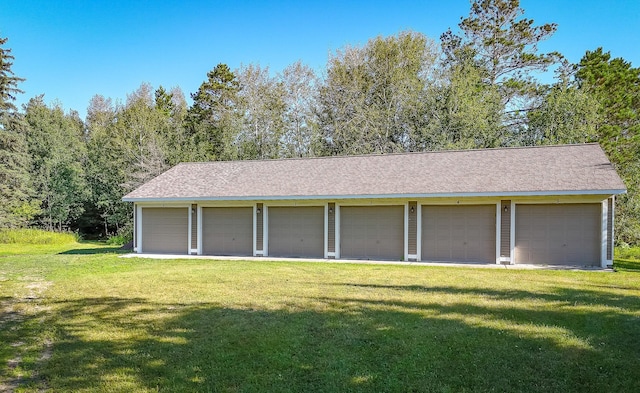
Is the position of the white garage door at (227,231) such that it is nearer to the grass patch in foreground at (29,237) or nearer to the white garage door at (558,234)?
the white garage door at (558,234)

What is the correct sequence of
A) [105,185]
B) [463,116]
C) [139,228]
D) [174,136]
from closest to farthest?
[139,228], [463,116], [174,136], [105,185]

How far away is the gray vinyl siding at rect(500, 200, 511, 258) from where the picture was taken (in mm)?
13352

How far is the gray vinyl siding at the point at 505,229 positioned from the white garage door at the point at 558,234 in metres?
0.25

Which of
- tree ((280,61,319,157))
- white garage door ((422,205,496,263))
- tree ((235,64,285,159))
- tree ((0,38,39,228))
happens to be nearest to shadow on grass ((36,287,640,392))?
white garage door ((422,205,496,263))

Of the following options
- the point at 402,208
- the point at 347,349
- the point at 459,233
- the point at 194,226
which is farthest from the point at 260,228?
the point at 347,349

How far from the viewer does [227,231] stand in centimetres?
1625

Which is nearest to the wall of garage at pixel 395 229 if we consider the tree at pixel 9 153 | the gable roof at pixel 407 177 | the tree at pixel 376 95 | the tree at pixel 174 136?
the gable roof at pixel 407 177

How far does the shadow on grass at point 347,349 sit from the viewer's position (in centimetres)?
399

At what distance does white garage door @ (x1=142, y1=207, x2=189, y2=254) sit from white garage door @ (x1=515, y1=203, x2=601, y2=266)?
1172 centimetres

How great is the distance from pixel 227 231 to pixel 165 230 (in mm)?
2528

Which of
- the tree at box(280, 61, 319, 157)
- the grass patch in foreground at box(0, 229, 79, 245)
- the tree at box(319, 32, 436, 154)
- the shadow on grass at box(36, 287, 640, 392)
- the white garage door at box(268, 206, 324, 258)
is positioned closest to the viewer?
the shadow on grass at box(36, 287, 640, 392)

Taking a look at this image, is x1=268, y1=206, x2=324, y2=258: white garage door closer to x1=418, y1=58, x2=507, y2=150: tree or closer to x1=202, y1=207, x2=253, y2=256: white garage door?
x1=202, y1=207, x2=253, y2=256: white garage door

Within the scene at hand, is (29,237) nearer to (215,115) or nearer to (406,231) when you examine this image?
(215,115)

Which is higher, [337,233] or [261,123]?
[261,123]
